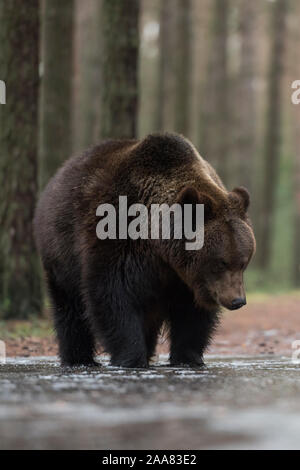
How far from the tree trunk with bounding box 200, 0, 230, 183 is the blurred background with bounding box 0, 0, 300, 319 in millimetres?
47

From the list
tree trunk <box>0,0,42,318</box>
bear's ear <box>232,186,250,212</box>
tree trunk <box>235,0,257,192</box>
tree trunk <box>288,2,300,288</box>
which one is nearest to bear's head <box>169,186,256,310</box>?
bear's ear <box>232,186,250,212</box>

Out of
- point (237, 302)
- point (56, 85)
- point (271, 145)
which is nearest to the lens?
point (237, 302)

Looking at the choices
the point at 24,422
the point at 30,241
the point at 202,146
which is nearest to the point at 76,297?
the point at 24,422

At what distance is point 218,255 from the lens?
24.7 feet

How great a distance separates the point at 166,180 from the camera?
8.09 metres

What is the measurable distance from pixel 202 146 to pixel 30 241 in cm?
1867

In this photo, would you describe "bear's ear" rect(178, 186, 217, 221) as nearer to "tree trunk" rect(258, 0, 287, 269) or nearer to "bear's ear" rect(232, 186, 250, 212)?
"bear's ear" rect(232, 186, 250, 212)

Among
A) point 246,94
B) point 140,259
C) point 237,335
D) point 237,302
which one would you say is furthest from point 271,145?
point 237,302

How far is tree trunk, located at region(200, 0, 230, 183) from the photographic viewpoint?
1134 inches

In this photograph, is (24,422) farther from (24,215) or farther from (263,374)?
(24,215)
